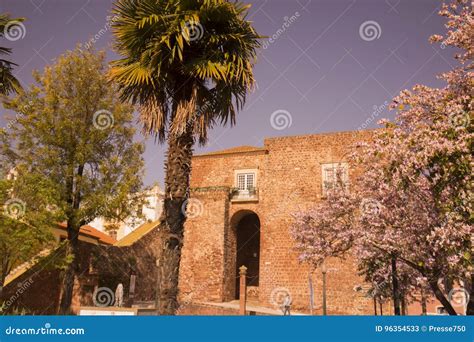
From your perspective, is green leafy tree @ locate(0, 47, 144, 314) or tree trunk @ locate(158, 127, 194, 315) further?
green leafy tree @ locate(0, 47, 144, 314)

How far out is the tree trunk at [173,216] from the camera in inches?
313

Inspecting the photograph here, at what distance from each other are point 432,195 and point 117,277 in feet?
58.1

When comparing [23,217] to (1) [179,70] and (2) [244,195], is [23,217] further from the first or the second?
(2) [244,195]

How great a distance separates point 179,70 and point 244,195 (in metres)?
21.5

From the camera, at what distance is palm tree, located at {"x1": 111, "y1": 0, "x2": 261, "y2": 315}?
27.8 ft

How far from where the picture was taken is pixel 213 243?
2869cm

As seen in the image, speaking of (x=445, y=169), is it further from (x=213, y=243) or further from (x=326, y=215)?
(x=213, y=243)

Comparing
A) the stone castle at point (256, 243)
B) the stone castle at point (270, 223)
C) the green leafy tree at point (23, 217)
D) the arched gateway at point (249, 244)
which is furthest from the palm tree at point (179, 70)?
the arched gateway at point (249, 244)

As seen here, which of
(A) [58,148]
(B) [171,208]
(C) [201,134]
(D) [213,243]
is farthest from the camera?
(D) [213,243]

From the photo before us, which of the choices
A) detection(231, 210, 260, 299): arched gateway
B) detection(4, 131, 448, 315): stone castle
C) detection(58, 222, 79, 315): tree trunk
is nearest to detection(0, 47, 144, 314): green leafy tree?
detection(58, 222, 79, 315): tree trunk

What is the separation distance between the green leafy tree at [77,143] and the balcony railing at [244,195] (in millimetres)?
11544

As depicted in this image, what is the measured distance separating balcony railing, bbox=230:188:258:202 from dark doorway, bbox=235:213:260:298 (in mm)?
2308

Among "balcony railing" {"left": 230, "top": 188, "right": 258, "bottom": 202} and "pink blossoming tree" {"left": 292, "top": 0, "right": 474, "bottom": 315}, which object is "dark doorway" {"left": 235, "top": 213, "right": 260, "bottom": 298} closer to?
"balcony railing" {"left": 230, "top": 188, "right": 258, "bottom": 202}

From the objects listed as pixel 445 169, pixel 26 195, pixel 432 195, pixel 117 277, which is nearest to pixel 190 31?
pixel 445 169
